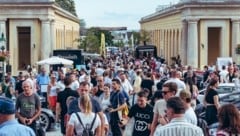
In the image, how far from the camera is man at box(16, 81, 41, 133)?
14375mm

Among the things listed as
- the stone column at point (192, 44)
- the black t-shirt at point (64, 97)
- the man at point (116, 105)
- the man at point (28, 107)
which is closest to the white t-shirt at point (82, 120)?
the man at point (28, 107)

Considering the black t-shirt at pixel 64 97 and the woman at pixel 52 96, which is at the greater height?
the black t-shirt at pixel 64 97

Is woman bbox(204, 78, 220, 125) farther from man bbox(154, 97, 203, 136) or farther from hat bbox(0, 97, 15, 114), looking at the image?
hat bbox(0, 97, 15, 114)

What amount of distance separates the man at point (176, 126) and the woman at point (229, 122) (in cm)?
41

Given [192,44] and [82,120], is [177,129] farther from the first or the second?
[192,44]

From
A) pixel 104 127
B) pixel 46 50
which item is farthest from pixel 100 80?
pixel 46 50

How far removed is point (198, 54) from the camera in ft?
187

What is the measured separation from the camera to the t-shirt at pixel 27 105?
1440 cm

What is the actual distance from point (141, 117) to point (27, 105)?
2.89 meters

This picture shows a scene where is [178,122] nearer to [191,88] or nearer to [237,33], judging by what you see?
[191,88]

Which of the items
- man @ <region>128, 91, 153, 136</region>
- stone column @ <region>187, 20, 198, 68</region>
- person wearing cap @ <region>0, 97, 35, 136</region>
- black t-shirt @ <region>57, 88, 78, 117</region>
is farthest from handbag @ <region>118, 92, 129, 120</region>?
stone column @ <region>187, 20, 198, 68</region>

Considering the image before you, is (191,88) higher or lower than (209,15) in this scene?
lower

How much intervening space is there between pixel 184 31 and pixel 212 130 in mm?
43047

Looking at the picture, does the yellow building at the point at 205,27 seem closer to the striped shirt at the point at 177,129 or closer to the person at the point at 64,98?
the person at the point at 64,98
